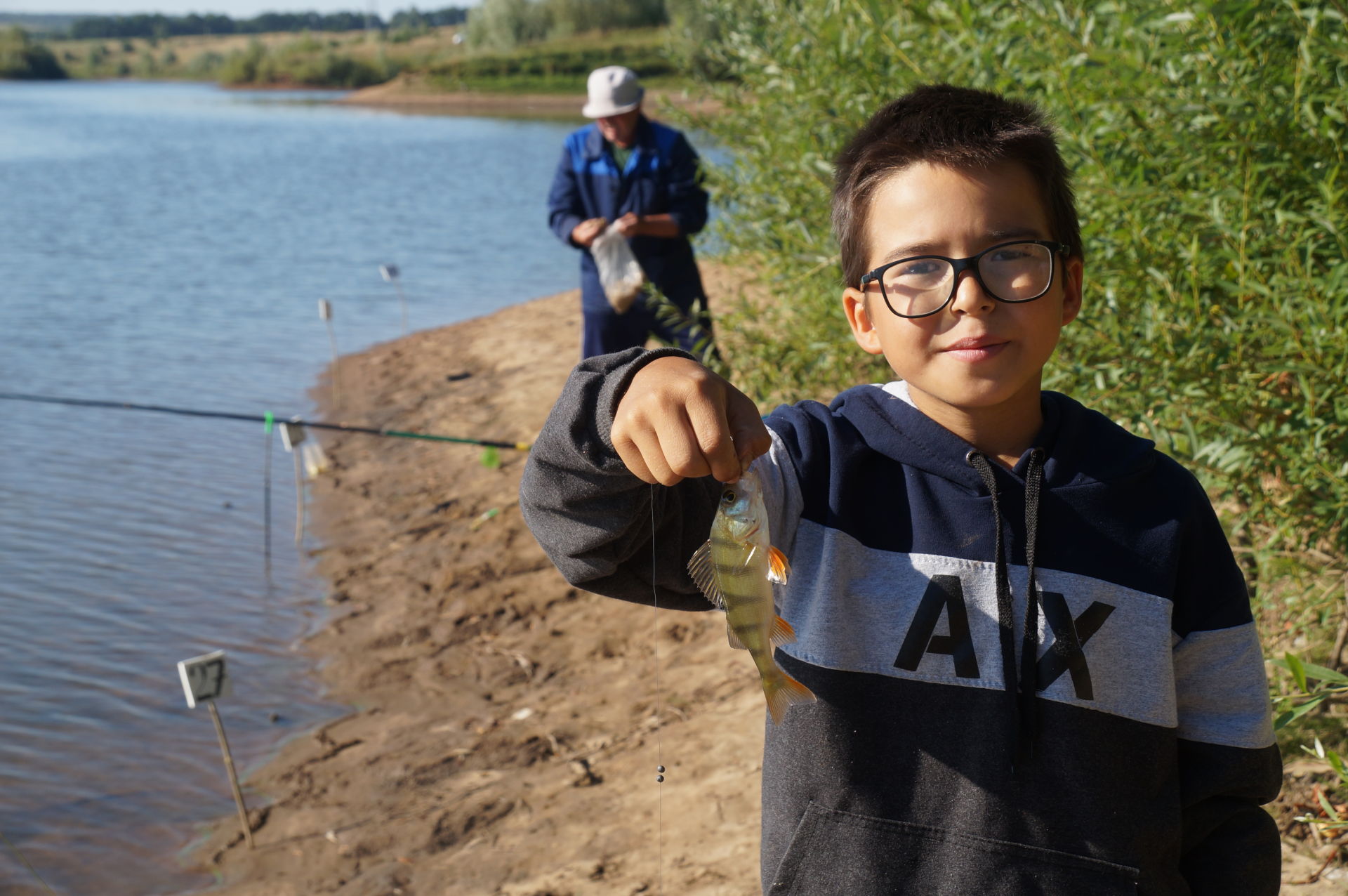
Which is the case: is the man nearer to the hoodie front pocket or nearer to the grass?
the hoodie front pocket

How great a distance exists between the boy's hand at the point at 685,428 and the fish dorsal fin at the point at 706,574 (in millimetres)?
134

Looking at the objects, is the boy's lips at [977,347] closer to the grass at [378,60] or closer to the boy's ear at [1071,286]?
the boy's ear at [1071,286]

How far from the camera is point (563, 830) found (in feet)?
14.4

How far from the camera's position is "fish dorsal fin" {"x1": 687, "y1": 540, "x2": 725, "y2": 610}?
1516 mm

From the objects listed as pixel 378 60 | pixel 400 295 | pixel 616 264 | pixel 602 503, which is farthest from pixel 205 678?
pixel 378 60

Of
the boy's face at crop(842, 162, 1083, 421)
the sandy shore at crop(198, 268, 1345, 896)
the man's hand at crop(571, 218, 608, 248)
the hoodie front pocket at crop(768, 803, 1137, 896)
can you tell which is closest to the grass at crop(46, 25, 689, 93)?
the man's hand at crop(571, 218, 608, 248)

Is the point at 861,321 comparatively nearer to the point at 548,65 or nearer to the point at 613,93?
the point at 613,93

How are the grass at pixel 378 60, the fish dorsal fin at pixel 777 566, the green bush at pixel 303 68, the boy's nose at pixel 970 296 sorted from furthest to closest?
the green bush at pixel 303 68
the grass at pixel 378 60
the boy's nose at pixel 970 296
the fish dorsal fin at pixel 777 566

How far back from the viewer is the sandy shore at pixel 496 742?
416 centimetres

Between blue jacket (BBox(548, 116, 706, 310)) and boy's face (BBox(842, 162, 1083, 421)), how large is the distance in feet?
17.0

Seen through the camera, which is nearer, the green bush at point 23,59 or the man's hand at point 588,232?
the man's hand at point 588,232

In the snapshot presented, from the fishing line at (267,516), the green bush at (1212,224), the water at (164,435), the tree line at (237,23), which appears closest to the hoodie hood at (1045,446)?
the green bush at (1212,224)

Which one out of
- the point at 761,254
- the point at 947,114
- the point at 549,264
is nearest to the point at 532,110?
the point at 549,264

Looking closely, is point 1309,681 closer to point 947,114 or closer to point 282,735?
point 947,114
